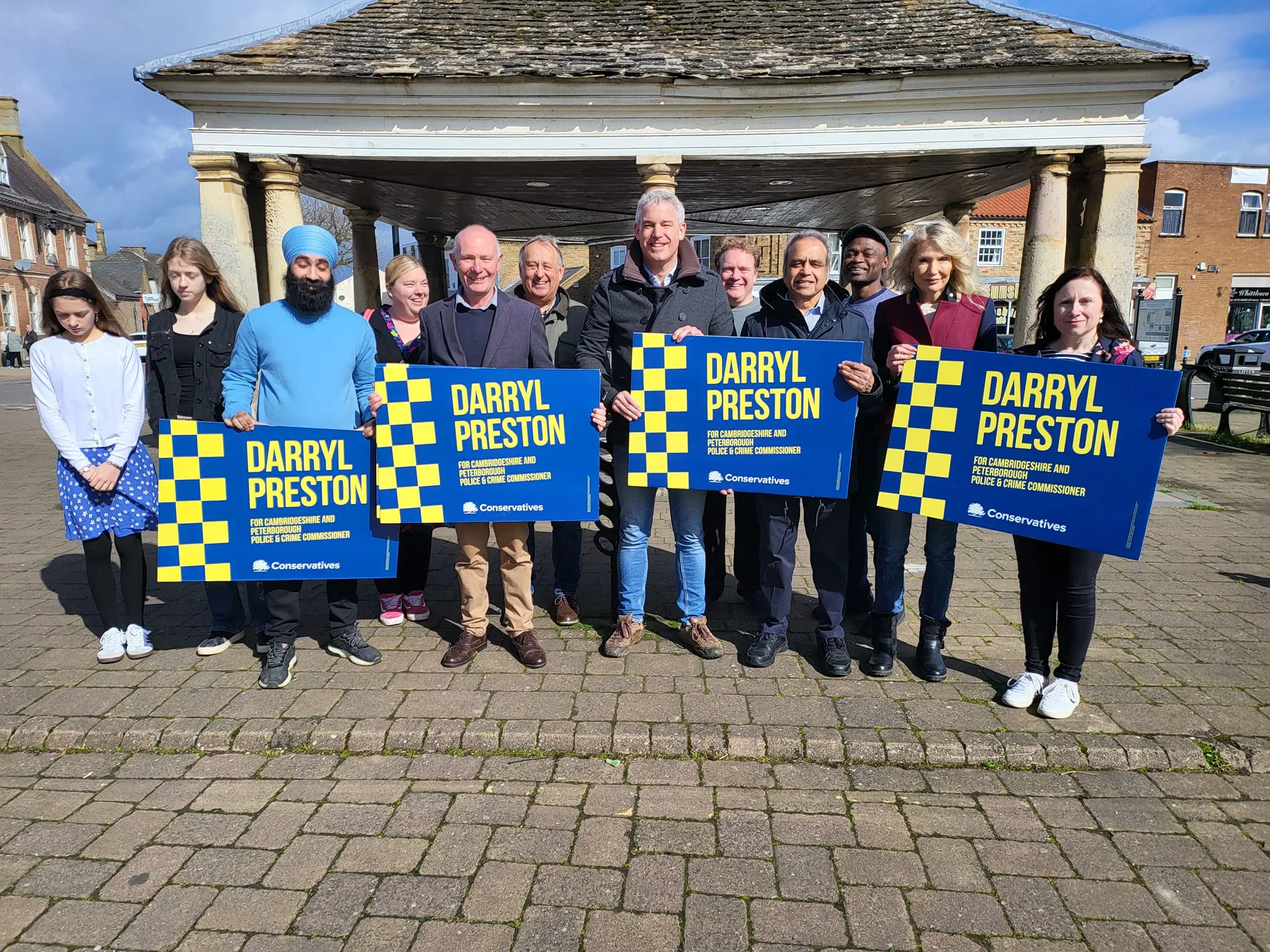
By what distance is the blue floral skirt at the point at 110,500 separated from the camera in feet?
12.9

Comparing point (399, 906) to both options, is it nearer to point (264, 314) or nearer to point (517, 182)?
point (264, 314)

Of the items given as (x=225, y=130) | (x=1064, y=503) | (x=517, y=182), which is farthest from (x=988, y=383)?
(x=517, y=182)

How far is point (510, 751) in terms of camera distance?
3.23 metres

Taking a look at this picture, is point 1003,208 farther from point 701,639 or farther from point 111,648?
point 111,648

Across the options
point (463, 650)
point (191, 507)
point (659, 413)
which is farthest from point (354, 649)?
point (659, 413)

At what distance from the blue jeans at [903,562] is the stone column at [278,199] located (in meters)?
8.36

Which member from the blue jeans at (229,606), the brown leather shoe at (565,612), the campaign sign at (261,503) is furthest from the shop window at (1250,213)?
the blue jeans at (229,606)

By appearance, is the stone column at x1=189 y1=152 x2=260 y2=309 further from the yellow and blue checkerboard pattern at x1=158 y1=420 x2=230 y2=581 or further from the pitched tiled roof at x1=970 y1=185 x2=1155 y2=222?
the pitched tiled roof at x1=970 y1=185 x2=1155 y2=222

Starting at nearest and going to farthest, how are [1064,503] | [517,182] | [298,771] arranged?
[298,771] → [1064,503] → [517,182]

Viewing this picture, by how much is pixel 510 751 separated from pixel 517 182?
10973mm

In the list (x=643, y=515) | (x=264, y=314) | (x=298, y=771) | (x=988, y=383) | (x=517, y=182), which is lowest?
(x=298, y=771)

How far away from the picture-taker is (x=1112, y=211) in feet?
30.8

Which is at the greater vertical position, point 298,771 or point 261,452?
point 261,452

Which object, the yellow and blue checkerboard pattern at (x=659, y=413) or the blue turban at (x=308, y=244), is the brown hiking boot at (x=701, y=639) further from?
the blue turban at (x=308, y=244)
